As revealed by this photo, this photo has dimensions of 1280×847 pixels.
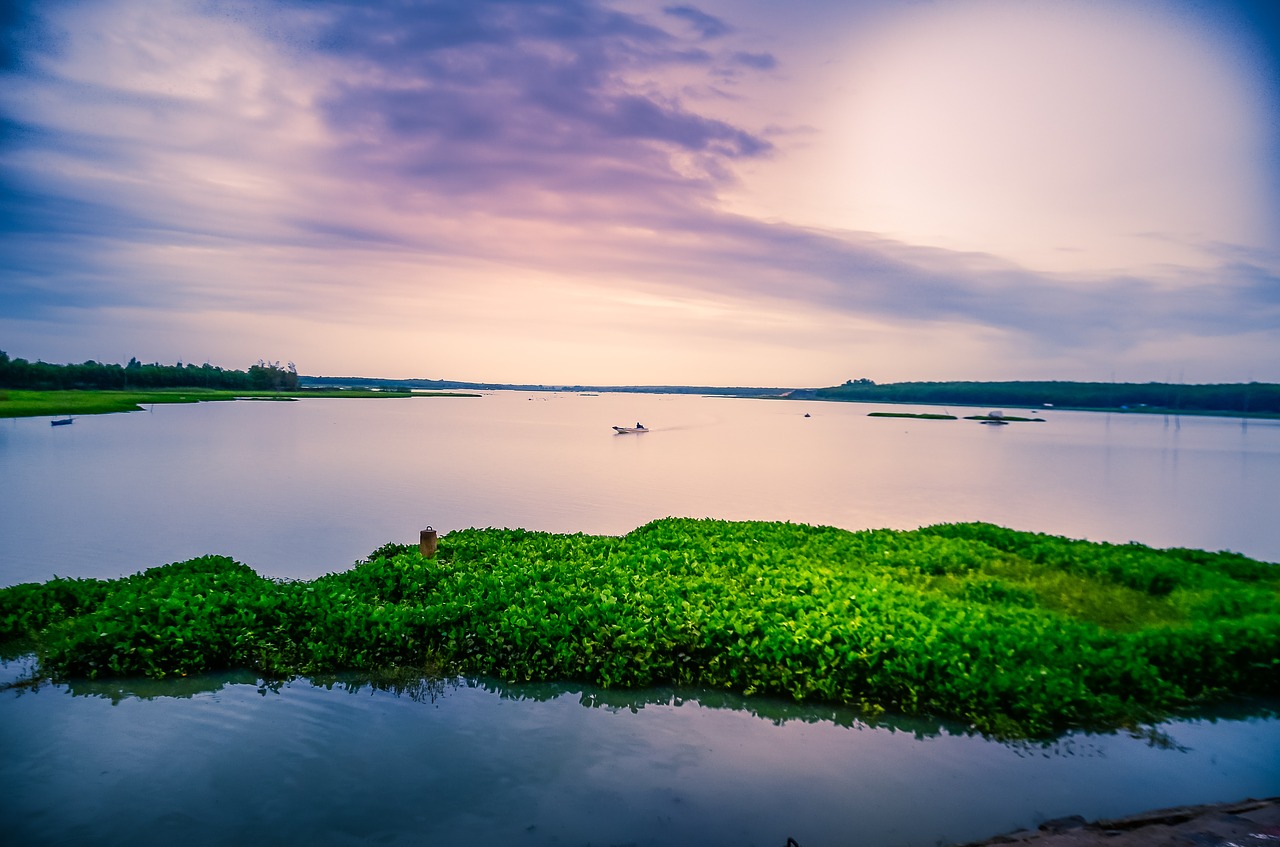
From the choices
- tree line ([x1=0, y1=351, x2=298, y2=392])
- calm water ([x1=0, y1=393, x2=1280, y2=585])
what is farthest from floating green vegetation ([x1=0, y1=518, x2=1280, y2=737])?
tree line ([x1=0, y1=351, x2=298, y2=392])

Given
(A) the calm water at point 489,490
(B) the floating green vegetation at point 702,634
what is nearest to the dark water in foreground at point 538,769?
(B) the floating green vegetation at point 702,634

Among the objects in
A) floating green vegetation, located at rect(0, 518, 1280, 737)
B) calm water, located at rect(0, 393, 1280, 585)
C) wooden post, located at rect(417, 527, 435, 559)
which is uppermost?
wooden post, located at rect(417, 527, 435, 559)

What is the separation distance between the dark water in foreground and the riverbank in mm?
377

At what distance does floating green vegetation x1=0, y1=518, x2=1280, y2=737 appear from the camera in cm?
805

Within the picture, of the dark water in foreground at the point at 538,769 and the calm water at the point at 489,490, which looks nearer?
the dark water in foreground at the point at 538,769

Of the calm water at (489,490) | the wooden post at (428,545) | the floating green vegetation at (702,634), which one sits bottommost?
the calm water at (489,490)

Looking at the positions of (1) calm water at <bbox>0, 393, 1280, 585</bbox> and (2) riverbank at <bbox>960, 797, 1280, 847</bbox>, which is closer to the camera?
(2) riverbank at <bbox>960, 797, 1280, 847</bbox>

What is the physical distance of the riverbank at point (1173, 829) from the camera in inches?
206

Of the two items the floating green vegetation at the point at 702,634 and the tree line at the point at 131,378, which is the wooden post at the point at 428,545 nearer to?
the floating green vegetation at the point at 702,634

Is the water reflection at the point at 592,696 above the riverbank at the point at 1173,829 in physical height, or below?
below

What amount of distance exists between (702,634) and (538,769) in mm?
2724

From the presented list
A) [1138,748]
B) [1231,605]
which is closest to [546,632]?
[1138,748]

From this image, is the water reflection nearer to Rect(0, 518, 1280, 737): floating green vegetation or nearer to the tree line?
Rect(0, 518, 1280, 737): floating green vegetation

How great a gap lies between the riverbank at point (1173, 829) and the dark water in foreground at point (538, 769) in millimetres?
377
